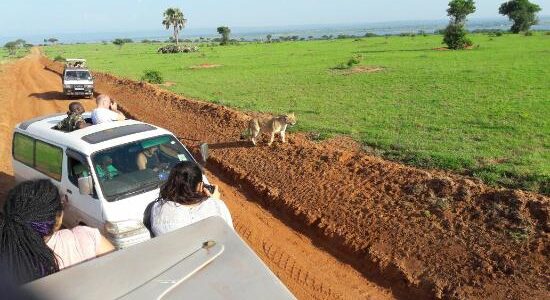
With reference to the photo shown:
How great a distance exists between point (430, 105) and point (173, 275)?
1551cm

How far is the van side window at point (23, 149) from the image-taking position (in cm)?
700

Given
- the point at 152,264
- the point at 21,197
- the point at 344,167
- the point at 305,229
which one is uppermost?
the point at 21,197

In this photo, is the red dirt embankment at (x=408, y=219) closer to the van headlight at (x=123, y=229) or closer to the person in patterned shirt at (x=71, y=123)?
the van headlight at (x=123, y=229)

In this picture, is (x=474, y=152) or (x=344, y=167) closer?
(x=344, y=167)

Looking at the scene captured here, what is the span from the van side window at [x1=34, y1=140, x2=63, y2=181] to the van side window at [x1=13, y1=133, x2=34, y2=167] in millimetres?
197

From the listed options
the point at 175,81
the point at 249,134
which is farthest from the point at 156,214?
the point at 175,81

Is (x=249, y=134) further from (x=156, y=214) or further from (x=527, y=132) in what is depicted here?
(x=156, y=214)

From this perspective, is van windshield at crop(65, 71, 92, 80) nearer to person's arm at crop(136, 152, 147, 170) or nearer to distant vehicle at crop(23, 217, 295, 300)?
person's arm at crop(136, 152, 147, 170)

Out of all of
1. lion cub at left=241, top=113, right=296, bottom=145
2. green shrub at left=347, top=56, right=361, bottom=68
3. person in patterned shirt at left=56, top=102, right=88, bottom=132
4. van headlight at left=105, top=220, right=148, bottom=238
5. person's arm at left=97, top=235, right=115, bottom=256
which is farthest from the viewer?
green shrub at left=347, top=56, right=361, bottom=68

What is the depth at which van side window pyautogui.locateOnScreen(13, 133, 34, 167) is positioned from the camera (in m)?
7.00

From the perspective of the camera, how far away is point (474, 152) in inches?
405

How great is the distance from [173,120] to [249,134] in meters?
4.63

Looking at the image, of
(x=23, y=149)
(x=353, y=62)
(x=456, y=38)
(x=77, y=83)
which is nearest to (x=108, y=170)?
(x=23, y=149)

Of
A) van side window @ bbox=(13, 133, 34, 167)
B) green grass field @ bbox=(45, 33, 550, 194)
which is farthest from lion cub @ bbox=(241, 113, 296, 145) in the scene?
van side window @ bbox=(13, 133, 34, 167)
